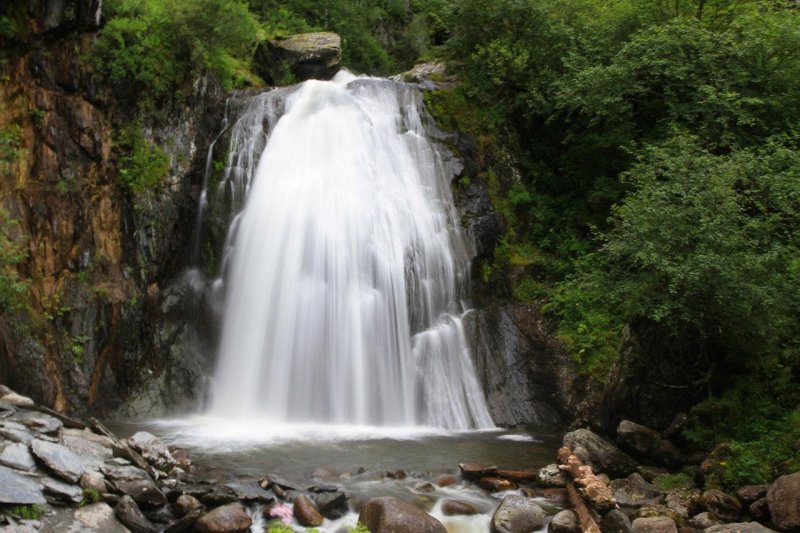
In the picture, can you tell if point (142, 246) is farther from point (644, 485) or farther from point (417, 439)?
point (644, 485)

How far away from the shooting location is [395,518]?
754 centimetres

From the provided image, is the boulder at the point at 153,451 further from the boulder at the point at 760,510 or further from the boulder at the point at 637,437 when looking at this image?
the boulder at the point at 760,510

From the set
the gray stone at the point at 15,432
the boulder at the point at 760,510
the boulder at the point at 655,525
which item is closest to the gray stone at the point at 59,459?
the gray stone at the point at 15,432

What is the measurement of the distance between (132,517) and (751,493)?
736cm

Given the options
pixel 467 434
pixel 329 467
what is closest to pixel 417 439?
pixel 467 434

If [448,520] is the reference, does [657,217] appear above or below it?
above

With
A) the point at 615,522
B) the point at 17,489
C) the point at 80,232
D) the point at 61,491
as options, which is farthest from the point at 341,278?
the point at 17,489

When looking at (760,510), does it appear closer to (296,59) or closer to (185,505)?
(185,505)

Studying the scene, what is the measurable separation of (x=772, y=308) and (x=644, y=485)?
308cm

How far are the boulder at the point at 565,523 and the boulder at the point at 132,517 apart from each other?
4.61m

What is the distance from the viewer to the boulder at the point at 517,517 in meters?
7.94

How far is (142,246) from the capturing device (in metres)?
14.7

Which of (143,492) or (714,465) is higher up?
(714,465)

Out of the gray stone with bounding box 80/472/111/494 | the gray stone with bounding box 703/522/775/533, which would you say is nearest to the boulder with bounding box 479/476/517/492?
the gray stone with bounding box 703/522/775/533
